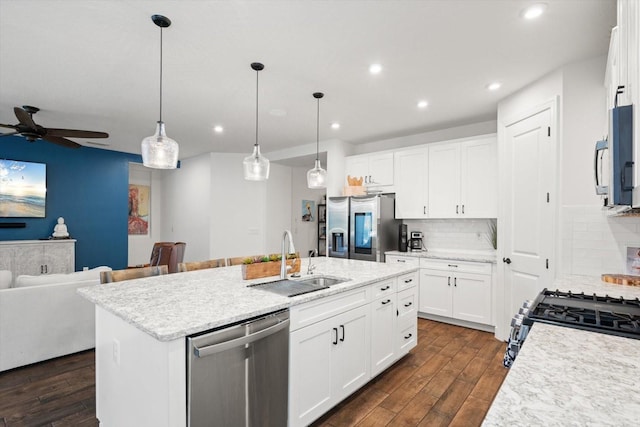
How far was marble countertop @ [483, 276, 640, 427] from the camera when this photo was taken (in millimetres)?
671

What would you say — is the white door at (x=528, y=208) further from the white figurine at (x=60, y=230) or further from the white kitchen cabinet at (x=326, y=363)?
the white figurine at (x=60, y=230)

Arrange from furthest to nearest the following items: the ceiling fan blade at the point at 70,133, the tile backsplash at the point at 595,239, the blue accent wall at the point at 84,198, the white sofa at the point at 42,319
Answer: the blue accent wall at the point at 84,198
the ceiling fan blade at the point at 70,133
the white sofa at the point at 42,319
the tile backsplash at the point at 595,239

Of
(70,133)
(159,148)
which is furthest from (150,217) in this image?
(159,148)

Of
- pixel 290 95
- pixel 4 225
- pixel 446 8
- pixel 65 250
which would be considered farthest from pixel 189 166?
pixel 446 8

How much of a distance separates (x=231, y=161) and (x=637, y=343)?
243 inches

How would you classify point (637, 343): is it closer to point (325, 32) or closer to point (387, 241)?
point (325, 32)

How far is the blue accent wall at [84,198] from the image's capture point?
5.30 meters

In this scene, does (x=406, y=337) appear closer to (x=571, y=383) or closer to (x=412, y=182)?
(x=571, y=383)

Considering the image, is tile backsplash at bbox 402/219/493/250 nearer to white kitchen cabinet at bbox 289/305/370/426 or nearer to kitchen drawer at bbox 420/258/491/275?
kitchen drawer at bbox 420/258/491/275

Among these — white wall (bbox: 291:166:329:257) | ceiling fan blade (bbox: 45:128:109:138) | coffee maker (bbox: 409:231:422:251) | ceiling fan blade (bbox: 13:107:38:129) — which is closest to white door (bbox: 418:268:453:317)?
coffee maker (bbox: 409:231:422:251)

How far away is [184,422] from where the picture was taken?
1313 millimetres

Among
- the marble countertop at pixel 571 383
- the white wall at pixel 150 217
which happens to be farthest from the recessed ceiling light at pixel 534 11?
the white wall at pixel 150 217

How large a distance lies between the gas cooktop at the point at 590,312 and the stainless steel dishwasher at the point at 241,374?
1201 millimetres

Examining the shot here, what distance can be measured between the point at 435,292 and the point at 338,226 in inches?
67.4
